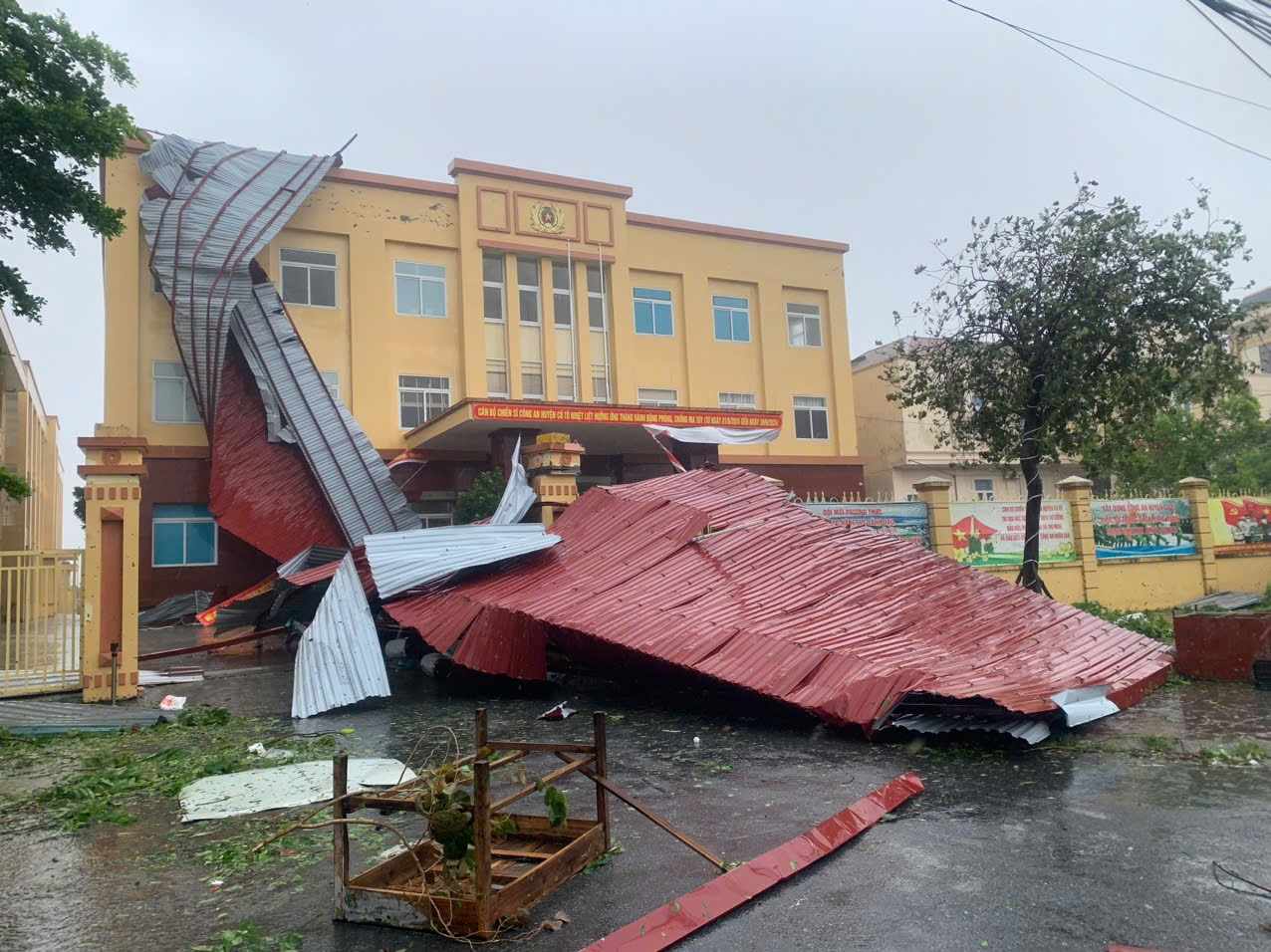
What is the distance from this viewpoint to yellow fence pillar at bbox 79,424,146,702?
9219 millimetres

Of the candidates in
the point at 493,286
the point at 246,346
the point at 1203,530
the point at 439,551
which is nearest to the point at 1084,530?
the point at 1203,530

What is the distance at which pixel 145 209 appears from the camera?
18.7 metres

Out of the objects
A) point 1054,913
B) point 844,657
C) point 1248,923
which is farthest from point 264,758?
point 1248,923

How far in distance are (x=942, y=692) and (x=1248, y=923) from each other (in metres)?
2.90

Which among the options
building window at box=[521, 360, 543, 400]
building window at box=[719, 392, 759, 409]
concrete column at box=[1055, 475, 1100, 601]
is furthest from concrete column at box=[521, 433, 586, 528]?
building window at box=[719, 392, 759, 409]

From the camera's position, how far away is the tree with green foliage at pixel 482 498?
57.1ft

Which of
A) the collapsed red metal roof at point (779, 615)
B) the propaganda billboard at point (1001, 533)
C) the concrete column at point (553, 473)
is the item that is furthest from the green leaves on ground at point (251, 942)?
the propaganda billboard at point (1001, 533)

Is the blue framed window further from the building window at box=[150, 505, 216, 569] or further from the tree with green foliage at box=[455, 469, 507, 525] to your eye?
the building window at box=[150, 505, 216, 569]

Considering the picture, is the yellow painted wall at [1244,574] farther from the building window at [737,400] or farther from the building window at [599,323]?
the building window at [599,323]

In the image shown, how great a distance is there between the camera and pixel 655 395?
82.5 feet

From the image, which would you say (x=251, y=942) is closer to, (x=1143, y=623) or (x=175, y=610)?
(x=1143, y=623)

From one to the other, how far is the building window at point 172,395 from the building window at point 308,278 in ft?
9.79

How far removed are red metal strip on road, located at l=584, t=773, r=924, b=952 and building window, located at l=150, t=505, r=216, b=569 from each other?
18.4 metres

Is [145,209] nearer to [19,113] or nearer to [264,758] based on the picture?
[19,113]
